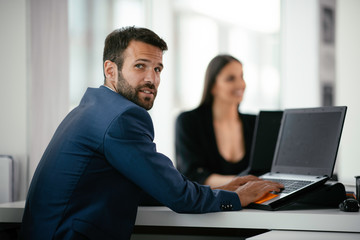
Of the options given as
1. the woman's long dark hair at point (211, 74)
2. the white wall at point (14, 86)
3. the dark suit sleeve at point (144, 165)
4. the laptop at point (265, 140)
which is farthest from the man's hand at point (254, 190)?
the white wall at point (14, 86)

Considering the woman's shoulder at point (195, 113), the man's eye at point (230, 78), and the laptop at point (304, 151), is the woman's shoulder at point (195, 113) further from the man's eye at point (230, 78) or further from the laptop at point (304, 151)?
the laptop at point (304, 151)

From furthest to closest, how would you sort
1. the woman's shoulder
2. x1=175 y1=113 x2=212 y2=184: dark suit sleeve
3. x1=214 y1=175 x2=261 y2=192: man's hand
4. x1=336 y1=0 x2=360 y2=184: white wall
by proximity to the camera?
1. x1=336 y1=0 x2=360 y2=184: white wall
2. the woman's shoulder
3. x1=175 y1=113 x2=212 y2=184: dark suit sleeve
4. x1=214 y1=175 x2=261 y2=192: man's hand

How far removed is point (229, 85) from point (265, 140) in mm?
859

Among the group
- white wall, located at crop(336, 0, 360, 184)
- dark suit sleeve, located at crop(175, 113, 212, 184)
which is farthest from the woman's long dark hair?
white wall, located at crop(336, 0, 360, 184)

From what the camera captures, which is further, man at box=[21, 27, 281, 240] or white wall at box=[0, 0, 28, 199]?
white wall at box=[0, 0, 28, 199]

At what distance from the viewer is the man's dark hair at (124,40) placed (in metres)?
1.59

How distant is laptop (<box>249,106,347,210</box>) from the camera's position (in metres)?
1.46

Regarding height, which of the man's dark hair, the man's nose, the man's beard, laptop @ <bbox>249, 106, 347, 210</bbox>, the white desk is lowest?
the white desk

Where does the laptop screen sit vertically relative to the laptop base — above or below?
above

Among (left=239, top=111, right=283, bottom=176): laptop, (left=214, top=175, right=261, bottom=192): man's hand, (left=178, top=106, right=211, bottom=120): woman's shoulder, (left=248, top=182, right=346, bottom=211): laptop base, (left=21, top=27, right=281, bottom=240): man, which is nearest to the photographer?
(left=21, top=27, right=281, bottom=240): man

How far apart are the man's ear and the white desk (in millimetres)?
520

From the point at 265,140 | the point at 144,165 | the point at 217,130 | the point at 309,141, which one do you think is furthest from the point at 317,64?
the point at 144,165

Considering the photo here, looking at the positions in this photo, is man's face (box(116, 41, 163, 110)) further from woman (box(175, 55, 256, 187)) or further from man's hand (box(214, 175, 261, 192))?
woman (box(175, 55, 256, 187))

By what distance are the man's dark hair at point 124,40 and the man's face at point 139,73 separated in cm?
2
